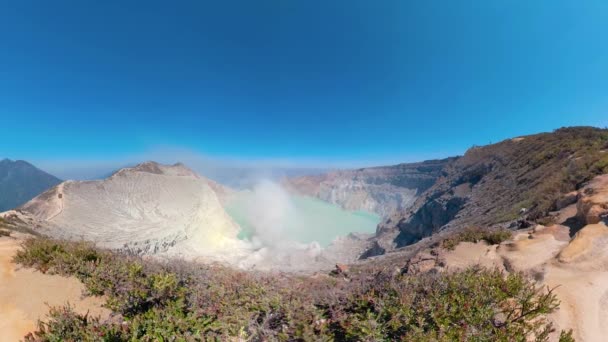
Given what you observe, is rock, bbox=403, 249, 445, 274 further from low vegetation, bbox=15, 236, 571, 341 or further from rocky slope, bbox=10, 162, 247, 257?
rocky slope, bbox=10, 162, 247, 257

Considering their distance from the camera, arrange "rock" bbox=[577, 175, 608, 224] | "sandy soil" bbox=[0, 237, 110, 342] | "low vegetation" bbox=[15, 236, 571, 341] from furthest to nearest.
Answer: "rock" bbox=[577, 175, 608, 224], "sandy soil" bbox=[0, 237, 110, 342], "low vegetation" bbox=[15, 236, 571, 341]

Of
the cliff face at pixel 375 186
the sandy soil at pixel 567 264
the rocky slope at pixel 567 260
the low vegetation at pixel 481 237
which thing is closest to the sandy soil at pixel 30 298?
the rocky slope at pixel 567 260

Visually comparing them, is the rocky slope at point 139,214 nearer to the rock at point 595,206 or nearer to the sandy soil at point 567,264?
the sandy soil at point 567,264

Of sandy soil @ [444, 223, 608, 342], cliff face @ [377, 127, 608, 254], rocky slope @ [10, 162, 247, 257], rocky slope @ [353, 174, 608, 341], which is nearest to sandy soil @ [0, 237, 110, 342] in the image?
rocky slope @ [353, 174, 608, 341]

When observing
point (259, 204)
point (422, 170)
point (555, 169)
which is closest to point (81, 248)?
point (555, 169)

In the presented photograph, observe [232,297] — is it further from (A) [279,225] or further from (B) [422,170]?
(B) [422,170]

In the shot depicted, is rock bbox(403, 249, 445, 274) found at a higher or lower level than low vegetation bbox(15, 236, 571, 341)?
lower

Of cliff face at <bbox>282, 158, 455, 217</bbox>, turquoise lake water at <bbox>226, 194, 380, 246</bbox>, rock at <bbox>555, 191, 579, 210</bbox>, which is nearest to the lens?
rock at <bbox>555, 191, 579, 210</bbox>
